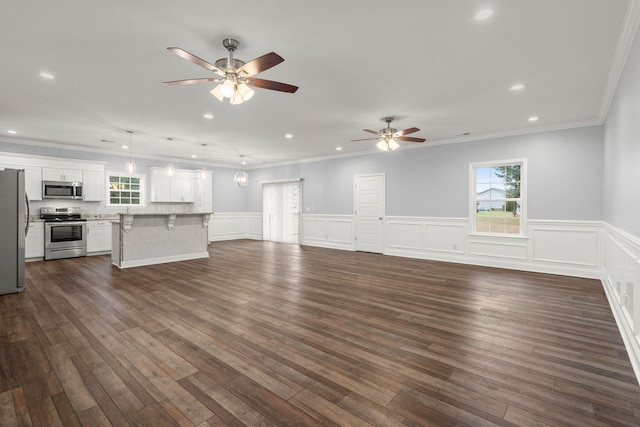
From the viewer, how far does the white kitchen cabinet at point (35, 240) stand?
6.54 metres

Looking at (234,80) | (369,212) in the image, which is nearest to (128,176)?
(369,212)

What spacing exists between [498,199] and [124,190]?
31.2 feet

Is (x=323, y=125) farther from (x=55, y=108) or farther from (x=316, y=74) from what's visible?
(x=55, y=108)

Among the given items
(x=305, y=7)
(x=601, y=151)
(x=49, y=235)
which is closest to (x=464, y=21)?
(x=305, y=7)

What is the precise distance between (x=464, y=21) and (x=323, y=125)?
3.38 meters

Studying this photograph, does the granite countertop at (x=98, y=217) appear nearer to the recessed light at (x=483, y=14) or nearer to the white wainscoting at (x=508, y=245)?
the white wainscoting at (x=508, y=245)

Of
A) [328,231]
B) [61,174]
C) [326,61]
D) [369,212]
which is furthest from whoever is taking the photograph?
[328,231]

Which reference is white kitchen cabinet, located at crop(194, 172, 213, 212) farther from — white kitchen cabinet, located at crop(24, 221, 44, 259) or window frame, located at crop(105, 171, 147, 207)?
white kitchen cabinet, located at crop(24, 221, 44, 259)

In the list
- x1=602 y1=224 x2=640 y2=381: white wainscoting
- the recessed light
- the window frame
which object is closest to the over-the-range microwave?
the window frame

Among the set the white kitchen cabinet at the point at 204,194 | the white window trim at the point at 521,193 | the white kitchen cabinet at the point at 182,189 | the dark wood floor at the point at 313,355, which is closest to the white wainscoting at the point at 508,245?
the white window trim at the point at 521,193

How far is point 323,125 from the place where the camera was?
562cm

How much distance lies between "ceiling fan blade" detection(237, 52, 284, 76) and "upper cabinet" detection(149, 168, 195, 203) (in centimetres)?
746

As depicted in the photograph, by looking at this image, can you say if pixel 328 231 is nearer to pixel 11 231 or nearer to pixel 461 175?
pixel 461 175

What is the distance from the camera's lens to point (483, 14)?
2.33 m
